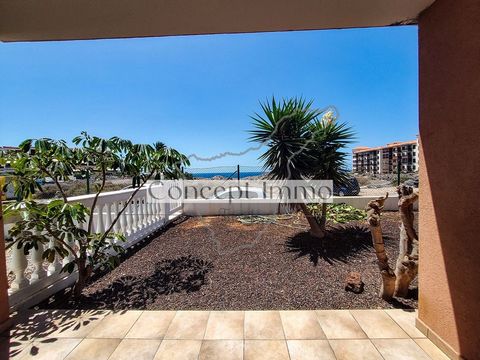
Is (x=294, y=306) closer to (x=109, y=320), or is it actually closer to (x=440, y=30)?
(x=109, y=320)

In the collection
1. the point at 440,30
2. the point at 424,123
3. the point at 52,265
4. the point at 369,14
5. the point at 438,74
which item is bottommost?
the point at 52,265

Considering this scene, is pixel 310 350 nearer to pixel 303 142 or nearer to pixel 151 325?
pixel 151 325

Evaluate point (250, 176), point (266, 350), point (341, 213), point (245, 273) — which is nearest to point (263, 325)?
point (266, 350)

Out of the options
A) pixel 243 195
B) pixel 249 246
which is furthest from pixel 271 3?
pixel 243 195

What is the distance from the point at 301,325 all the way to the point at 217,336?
0.76m

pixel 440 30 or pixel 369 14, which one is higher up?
pixel 369 14

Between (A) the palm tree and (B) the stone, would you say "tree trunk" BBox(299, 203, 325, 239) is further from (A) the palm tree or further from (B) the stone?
(B) the stone

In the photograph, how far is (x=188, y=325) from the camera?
1.96m

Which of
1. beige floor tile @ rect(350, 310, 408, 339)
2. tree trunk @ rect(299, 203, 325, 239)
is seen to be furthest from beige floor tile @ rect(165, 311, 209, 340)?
tree trunk @ rect(299, 203, 325, 239)

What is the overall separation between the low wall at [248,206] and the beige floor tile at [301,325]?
400 cm

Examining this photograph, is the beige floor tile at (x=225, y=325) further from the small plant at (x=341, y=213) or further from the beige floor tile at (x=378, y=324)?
the small plant at (x=341, y=213)

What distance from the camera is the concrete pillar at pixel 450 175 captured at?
141 centimetres

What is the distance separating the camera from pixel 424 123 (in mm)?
1755

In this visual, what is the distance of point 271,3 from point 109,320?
126 inches
